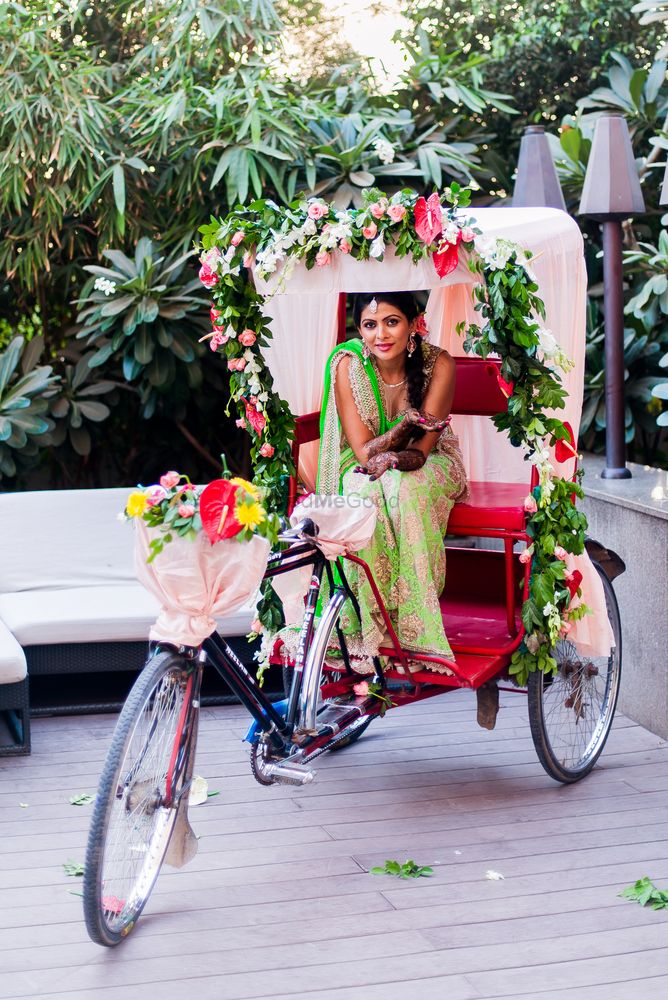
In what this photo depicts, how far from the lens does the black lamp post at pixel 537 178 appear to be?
17.0 feet

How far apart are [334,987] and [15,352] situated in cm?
352

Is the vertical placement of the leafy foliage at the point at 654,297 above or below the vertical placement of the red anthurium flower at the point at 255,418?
above

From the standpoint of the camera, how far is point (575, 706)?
A: 3.96 metres

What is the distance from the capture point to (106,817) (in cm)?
277

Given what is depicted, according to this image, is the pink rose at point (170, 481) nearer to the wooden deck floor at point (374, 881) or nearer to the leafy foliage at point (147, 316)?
the wooden deck floor at point (374, 881)

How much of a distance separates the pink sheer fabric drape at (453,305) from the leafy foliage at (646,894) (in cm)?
82

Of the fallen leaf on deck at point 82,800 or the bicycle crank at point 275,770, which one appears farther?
the fallen leaf on deck at point 82,800

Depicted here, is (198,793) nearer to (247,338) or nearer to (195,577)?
(195,577)

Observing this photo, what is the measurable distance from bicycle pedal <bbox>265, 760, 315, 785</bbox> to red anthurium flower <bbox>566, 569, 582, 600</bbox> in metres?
1.00

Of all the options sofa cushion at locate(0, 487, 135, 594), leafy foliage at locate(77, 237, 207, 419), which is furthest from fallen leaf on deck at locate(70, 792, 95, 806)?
leafy foliage at locate(77, 237, 207, 419)

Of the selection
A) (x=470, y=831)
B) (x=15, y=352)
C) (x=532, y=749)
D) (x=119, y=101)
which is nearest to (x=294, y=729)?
(x=470, y=831)

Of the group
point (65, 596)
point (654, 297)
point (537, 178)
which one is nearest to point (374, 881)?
point (65, 596)

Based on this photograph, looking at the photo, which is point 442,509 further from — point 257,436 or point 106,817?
point 106,817

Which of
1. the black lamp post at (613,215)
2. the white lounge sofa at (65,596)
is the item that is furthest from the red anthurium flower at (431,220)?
the black lamp post at (613,215)
